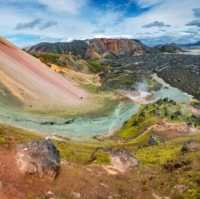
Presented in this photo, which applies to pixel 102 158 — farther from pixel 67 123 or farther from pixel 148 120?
pixel 67 123

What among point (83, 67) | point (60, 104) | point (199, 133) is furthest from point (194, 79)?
point (199, 133)

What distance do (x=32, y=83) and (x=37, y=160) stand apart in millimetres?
65283

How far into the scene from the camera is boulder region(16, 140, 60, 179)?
23953 millimetres

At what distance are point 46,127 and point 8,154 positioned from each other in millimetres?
38827

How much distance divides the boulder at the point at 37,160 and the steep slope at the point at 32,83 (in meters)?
50.2

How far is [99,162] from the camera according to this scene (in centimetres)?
3045

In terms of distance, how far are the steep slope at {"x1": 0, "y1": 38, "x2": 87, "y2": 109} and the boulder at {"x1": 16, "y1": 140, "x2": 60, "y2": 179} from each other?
5025cm

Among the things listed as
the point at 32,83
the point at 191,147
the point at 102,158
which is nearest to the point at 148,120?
the point at 191,147

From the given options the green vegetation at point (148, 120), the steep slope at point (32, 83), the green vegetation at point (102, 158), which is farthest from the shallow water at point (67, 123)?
the green vegetation at point (102, 158)

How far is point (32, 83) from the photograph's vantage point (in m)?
88.4

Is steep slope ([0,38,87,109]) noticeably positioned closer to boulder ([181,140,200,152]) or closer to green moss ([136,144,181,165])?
green moss ([136,144,181,165])

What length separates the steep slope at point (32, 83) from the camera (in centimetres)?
7922

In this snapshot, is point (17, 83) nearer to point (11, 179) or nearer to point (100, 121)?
point (100, 121)

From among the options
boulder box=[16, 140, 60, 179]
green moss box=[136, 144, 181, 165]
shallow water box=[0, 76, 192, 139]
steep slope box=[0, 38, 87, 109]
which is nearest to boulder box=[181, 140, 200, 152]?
green moss box=[136, 144, 181, 165]
